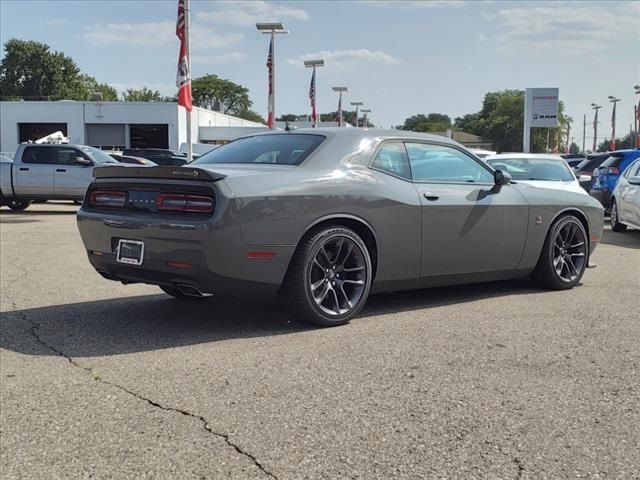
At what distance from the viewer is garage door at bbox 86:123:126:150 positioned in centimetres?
5434

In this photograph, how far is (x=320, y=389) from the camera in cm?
373

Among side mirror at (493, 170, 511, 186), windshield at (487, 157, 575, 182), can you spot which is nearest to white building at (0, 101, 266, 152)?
windshield at (487, 157, 575, 182)

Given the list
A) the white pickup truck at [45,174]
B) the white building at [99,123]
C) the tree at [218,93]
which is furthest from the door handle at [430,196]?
the tree at [218,93]

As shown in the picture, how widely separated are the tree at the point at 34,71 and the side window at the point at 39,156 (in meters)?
83.8

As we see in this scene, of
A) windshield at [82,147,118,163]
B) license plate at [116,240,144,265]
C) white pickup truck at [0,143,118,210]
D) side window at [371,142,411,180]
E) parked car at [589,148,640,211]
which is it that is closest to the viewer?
license plate at [116,240,144,265]

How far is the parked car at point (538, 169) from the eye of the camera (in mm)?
10347

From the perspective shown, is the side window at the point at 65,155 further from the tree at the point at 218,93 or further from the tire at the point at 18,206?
the tree at the point at 218,93

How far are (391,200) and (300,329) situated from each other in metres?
1.21

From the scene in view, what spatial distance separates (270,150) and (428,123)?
134m

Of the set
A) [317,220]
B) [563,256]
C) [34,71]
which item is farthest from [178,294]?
[34,71]

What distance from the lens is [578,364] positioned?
424cm

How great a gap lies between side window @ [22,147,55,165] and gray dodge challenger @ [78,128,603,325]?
480 inches

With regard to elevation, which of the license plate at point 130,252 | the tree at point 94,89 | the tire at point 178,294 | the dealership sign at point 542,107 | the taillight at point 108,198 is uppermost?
the tree at point 94,89

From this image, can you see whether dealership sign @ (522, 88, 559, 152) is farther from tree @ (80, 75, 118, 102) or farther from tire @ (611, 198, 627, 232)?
tree @ (80, 75, 118, 102)
